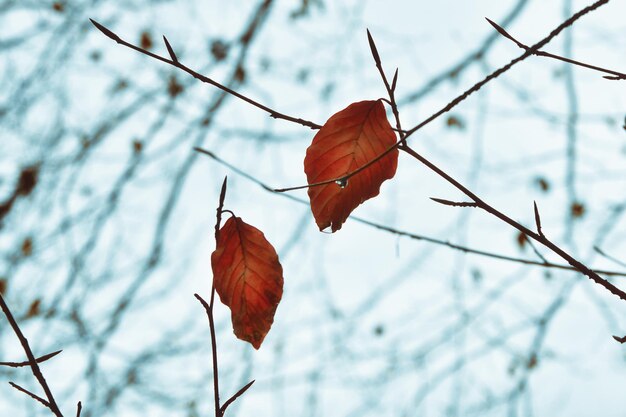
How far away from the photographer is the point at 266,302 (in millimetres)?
612

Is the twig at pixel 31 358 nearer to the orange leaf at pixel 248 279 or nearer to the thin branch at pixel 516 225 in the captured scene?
the orange leaf at pixel 248 279

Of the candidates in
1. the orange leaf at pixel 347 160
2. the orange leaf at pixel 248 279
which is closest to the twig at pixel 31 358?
the orange leaf at pixel 248 279

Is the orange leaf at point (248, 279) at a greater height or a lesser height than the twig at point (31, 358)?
greater

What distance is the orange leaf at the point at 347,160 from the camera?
0.59 m

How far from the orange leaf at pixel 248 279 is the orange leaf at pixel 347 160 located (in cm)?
8

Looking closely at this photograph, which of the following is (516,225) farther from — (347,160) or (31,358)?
(31,358)

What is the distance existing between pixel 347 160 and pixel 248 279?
6.7 inches

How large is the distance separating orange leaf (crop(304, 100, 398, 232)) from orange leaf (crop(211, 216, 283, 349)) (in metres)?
0.08

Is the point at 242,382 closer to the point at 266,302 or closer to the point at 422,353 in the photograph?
the point at 422,353

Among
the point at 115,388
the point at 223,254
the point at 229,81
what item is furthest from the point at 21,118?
the point at 223,254

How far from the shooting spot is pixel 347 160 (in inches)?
23.8

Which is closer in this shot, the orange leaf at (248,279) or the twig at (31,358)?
the twig at (31,358)

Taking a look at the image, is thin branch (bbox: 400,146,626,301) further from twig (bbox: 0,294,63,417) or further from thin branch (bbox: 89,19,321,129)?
twig (bbox: 0,294,63,417)

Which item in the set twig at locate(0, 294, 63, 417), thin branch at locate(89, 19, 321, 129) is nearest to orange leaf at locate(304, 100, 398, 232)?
thin branch at locate(89, 19, 321, 129)
